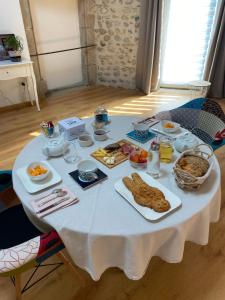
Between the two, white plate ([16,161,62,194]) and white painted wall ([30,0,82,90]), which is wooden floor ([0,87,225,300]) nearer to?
white plate ([16,161,62,194])

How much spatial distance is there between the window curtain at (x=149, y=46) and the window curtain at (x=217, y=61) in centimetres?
82

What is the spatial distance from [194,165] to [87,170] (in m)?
0.55

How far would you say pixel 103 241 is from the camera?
3.22 feet

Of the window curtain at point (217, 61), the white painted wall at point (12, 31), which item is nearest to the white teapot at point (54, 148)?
the white painted wall at point (12, 31)

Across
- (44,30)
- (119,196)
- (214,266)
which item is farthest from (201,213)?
(44,30)

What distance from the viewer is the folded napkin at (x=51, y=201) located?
1069mm

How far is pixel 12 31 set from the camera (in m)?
3.37

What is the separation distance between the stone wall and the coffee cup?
3.51 meters

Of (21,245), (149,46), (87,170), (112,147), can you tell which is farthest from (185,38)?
(21,245)

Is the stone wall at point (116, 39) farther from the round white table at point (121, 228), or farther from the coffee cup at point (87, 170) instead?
the round white table at point (121, 228)

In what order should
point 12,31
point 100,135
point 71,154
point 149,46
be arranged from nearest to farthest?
point 71,154, point 100,135, point 12,31, point 149,46

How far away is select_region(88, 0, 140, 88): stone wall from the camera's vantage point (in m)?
4.06

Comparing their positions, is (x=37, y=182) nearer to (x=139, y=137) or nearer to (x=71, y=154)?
(x=71, y=154)

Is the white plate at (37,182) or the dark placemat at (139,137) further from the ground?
the dark placemat at (139,137)
